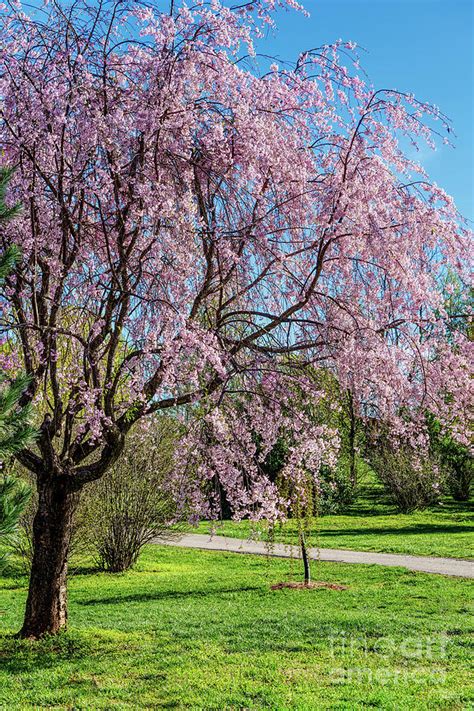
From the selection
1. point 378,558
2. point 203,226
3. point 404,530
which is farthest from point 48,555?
point 404,530

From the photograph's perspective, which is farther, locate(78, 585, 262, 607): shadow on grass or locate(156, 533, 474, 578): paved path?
locate(156, 533, 474, 578): paved path

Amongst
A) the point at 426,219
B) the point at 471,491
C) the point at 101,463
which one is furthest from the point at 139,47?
the point at 471,491

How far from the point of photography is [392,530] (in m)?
23.0

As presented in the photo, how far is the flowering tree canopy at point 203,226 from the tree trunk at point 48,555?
0.27 m

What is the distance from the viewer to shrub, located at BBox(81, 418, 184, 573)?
49.0ft

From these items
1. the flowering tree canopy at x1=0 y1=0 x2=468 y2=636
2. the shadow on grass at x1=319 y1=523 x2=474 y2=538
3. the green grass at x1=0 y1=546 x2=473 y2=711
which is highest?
the flowering tree canopy at x1=0 y1=0 x2=468 y2=636

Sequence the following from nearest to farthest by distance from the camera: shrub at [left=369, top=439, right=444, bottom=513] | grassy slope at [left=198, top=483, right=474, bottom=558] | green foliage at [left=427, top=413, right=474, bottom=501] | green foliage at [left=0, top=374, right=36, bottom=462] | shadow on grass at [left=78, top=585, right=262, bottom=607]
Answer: green foliage at [left=0, top=374, right=36, bottom=462] → shadow on grass at [left=78, top=585, right=262, bottom=607] → grassy slope at [left=198, top=483, right=474, bottom=558] → shrub at [left=369, top=439, right=444, bottom=513] → green foliage at [left=427, top=413, right=474, bottom=501]

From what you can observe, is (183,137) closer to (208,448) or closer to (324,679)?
(208,448)

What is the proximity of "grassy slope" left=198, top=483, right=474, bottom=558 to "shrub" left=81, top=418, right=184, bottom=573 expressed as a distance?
1.32 metres

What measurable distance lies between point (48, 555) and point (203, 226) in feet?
13.0

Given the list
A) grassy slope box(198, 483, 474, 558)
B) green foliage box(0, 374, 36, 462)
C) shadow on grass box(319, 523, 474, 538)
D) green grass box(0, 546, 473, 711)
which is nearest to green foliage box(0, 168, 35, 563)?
green foliage box(0, 374, 36, 462)

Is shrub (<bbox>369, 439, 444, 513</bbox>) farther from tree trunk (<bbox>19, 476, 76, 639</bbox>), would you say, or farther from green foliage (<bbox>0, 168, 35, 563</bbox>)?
green foliage (<bbox>0, 168, 35, 563</bbox>)

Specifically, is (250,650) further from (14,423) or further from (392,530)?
(392,530)

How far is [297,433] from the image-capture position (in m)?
8.39
